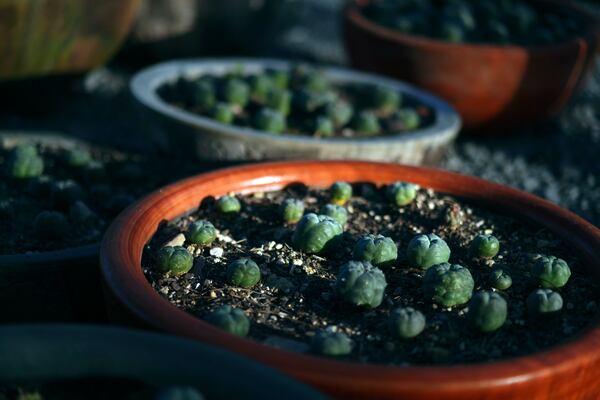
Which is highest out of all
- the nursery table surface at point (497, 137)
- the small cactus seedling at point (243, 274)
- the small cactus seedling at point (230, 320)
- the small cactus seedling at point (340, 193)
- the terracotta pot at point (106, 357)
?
the terracotta pot at point (106, 357)

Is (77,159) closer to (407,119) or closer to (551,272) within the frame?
(407,119)

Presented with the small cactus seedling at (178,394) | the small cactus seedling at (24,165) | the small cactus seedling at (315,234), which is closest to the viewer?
the small cactus seedling at (178,394)

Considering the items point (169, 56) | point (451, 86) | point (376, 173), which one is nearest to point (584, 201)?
point (451, 86)

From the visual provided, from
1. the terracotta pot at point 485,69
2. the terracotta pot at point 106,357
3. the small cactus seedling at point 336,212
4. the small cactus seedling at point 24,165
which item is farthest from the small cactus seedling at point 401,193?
the terracotta pot at point 485,69

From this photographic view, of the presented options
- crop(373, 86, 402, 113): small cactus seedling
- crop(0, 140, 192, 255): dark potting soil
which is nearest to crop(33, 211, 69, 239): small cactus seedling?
crop(0, 140, 192, 255): dark potting soil

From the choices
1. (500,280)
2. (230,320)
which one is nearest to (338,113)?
(500,280)

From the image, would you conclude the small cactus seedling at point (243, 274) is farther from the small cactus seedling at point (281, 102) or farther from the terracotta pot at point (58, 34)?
the terracotta pot at point (58, 34)

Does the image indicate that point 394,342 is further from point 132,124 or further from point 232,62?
point 132,124
